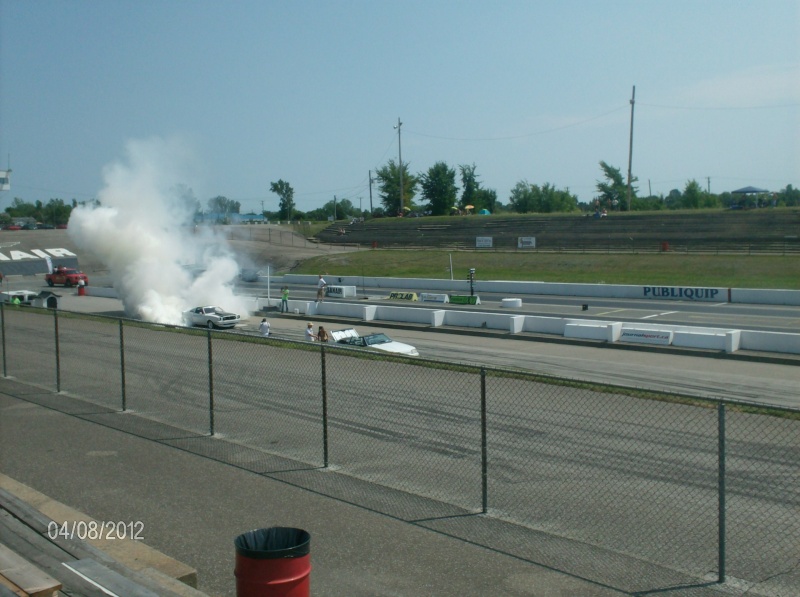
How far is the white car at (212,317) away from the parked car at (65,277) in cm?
2672

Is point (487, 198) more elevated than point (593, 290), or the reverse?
point (487, 198)

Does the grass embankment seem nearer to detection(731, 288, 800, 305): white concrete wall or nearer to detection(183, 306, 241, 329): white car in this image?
detection(731, 288, 800, 305): white concrete wall

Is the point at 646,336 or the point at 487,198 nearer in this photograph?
the point at 646,336

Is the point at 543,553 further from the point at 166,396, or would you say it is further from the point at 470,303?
the point at 470,303

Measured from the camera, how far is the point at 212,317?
117 feet

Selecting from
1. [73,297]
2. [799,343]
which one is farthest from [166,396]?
[73,297]

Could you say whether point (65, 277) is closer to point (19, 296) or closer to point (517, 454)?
point (19, 296)

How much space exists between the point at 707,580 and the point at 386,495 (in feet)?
11.3

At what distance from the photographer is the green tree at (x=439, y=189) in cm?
11712

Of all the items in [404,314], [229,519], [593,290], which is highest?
[593,290]

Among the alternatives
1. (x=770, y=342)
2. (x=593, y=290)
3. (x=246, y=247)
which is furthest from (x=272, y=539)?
(x=246, y=247)
